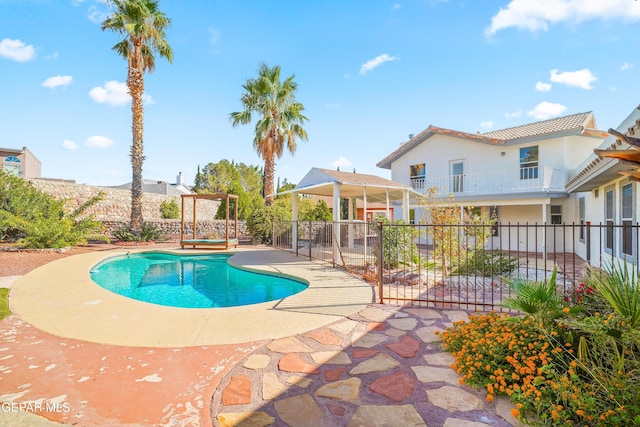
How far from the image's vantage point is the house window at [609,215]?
342 inches

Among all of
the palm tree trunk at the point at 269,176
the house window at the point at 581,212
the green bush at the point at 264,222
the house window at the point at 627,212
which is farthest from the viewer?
the palm tree trunk at the point at 269,176

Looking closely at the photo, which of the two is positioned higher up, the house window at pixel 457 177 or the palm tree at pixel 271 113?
the palm tree at pixel 271 113

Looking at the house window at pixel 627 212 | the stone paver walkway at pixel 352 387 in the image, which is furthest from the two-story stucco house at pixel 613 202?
the stone paver walkway at pixel 352 387

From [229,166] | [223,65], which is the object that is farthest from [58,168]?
[223,65]

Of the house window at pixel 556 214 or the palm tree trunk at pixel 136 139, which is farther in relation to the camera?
the palm tree trunk at pixel 136 139

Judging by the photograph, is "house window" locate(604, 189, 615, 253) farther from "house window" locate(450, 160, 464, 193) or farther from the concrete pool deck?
"house window" locate(450, 160, 464, 193)

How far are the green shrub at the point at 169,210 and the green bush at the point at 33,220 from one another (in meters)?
9.99

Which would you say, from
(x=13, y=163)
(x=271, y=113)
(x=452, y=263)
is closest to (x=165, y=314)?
(x=452, y=263)

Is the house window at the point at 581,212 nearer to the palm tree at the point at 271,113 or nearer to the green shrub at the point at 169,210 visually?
the palm tree at the point at 271,113

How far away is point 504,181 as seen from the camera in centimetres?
1567

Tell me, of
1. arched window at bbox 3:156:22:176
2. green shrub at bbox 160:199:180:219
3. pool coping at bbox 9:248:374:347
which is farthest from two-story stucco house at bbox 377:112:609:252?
arched window at bbox 3:156:22:176

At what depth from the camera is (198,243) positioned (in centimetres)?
1641

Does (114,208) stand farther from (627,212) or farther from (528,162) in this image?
(627,212)

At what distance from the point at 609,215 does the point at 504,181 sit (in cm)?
696
